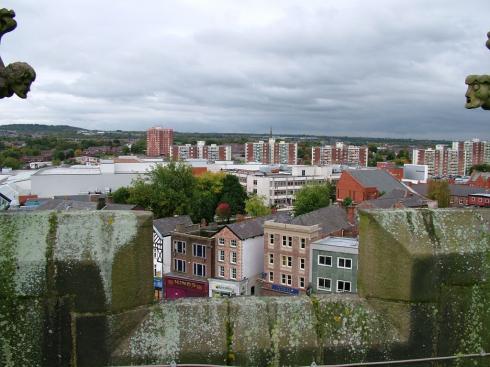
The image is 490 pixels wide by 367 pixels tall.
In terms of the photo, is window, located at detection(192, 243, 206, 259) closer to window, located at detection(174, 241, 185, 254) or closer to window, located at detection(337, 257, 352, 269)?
window, located at detection(174, 241, 185, 254)

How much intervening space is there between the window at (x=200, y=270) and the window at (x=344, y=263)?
11.4 m

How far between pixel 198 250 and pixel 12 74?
35.1m

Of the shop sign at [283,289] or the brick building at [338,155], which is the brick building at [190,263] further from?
the brick building at [338,155]

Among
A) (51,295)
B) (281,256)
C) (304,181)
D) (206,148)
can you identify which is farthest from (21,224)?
(206,148)

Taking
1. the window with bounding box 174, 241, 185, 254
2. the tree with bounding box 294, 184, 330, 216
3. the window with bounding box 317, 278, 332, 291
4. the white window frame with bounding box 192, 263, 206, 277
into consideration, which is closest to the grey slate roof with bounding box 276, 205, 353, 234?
the window with bounding box 317, 278, 332, 291

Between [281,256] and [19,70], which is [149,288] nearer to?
[19,70]

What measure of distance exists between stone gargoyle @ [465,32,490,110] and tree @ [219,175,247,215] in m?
63.1

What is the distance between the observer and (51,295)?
11.1 feet

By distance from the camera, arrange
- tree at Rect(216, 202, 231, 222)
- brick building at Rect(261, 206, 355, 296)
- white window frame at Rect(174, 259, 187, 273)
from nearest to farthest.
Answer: brick building at Rect(261, 206, 355, 296), white window frame at Rect(174, 259, 187, 273), tree at Rect(216, 202, 231, 222)

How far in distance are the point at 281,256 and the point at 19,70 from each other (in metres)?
32.2

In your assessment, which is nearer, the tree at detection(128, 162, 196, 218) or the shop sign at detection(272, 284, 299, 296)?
the shop sign at detection(272, 284, 299, 296)

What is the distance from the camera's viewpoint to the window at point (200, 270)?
124 feet

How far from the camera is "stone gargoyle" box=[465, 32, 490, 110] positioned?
3.76 metres

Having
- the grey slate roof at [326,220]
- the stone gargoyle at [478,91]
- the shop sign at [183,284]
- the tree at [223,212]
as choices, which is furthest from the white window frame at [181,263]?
the stone gargoyle at [478,91]
